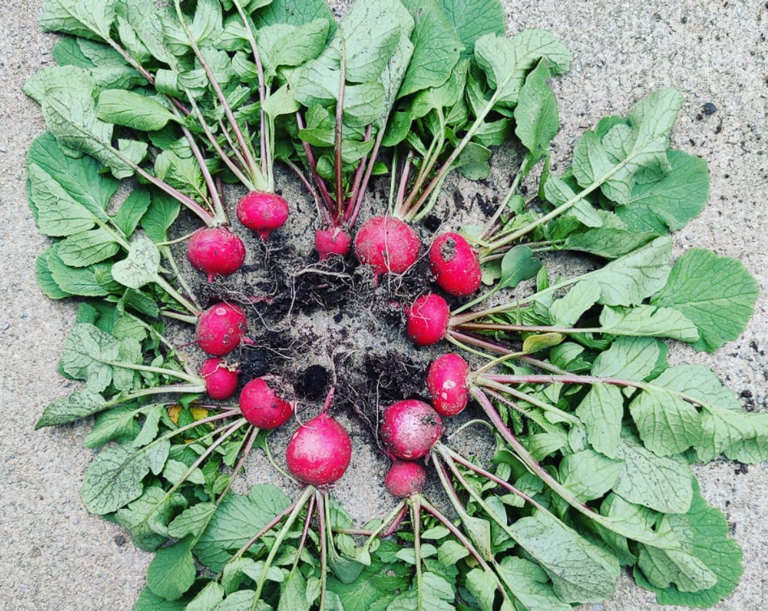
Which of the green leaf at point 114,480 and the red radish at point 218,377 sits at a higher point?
the red radish at point 218,377

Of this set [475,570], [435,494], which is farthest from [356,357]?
[475,570]

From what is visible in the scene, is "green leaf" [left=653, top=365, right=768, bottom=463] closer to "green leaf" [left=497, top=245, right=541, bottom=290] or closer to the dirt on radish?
"green leaf" [left=497, top=245, right=541, bottom=290]

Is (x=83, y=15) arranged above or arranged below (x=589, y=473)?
above

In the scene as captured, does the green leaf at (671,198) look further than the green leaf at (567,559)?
Yes

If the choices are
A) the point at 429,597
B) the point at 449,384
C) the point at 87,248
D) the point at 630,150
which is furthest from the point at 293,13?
the point at 429,597

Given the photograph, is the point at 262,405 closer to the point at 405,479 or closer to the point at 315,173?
the point at 405,479

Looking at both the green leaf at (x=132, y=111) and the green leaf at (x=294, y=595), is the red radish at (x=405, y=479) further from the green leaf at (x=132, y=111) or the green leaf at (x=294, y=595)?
the green leaf at (x=132, y=111)

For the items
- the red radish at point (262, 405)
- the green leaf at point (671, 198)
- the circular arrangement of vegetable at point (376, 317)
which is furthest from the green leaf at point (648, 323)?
the red radish at point (262, 405)
